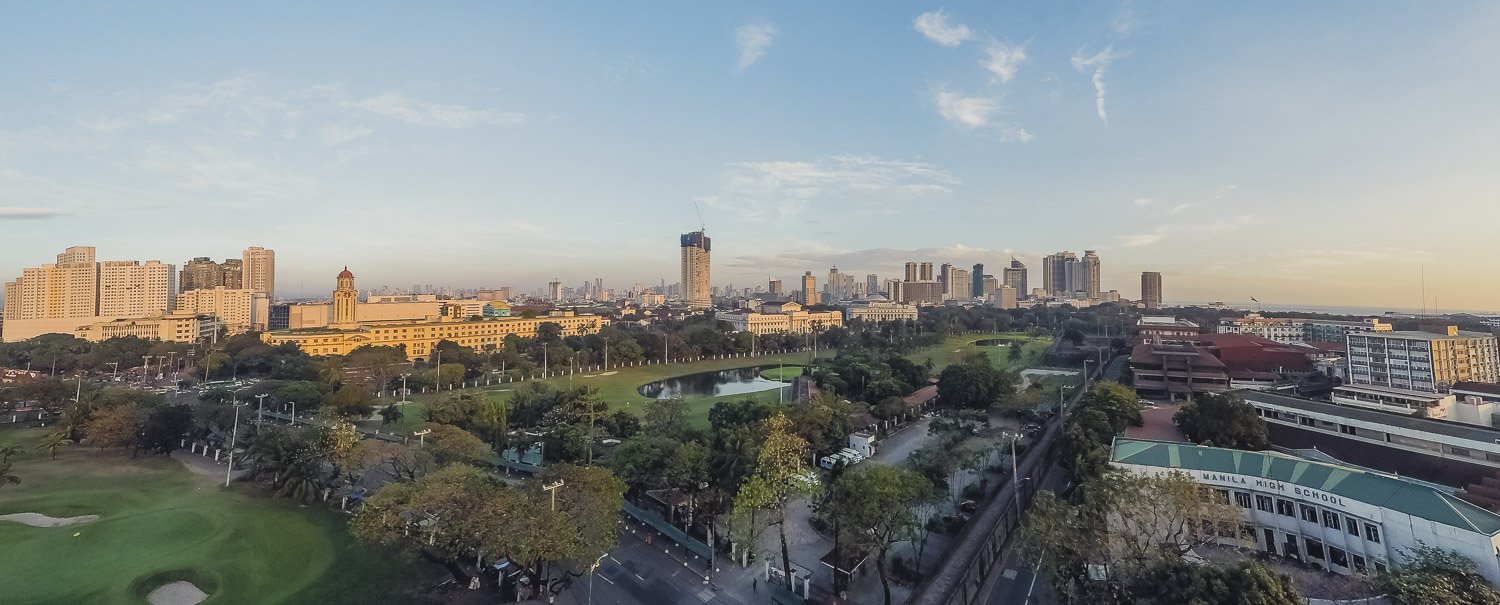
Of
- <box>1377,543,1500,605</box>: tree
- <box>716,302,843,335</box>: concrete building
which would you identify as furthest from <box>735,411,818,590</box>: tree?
<box>716,302,843,335</box>: concrete building

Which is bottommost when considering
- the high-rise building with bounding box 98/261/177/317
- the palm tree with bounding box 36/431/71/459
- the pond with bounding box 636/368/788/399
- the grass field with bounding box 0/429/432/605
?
the grass field with bounding box 0/429/432/605

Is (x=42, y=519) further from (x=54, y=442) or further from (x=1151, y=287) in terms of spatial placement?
(x=1151, y=287)

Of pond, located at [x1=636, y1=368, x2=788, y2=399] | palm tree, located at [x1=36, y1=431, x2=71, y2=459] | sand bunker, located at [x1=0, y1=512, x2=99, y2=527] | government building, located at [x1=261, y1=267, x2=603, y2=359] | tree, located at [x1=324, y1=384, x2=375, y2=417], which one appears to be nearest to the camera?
sand bunker, located at [x1=0, y1=512, x2=99, y2=527]

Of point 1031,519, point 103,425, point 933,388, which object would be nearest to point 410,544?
point 1031,519

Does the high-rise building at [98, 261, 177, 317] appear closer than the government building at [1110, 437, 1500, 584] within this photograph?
No

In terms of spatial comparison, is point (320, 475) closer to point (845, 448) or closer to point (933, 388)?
point (845, 448)

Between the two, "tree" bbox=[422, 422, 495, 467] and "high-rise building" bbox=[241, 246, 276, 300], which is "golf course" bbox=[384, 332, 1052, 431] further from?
"high-rise building" bbox=[241, 246, 276, 300]

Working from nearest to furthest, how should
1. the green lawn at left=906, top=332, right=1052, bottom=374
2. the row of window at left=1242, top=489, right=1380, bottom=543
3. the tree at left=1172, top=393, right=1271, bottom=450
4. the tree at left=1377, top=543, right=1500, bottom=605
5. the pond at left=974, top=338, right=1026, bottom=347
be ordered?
1. the tree at left=1377, top=543, right=1500, bottom=605
2. the row of window at left=1242, top=489, right=1380, bottom=543
3. the tree at left=1172, top=393, right=1271, bottom=450
4. the green lawn at left=906, top=332, right=1052, bottom=374
5. the pond at left=974, top=338, right=1026, bottom=347
